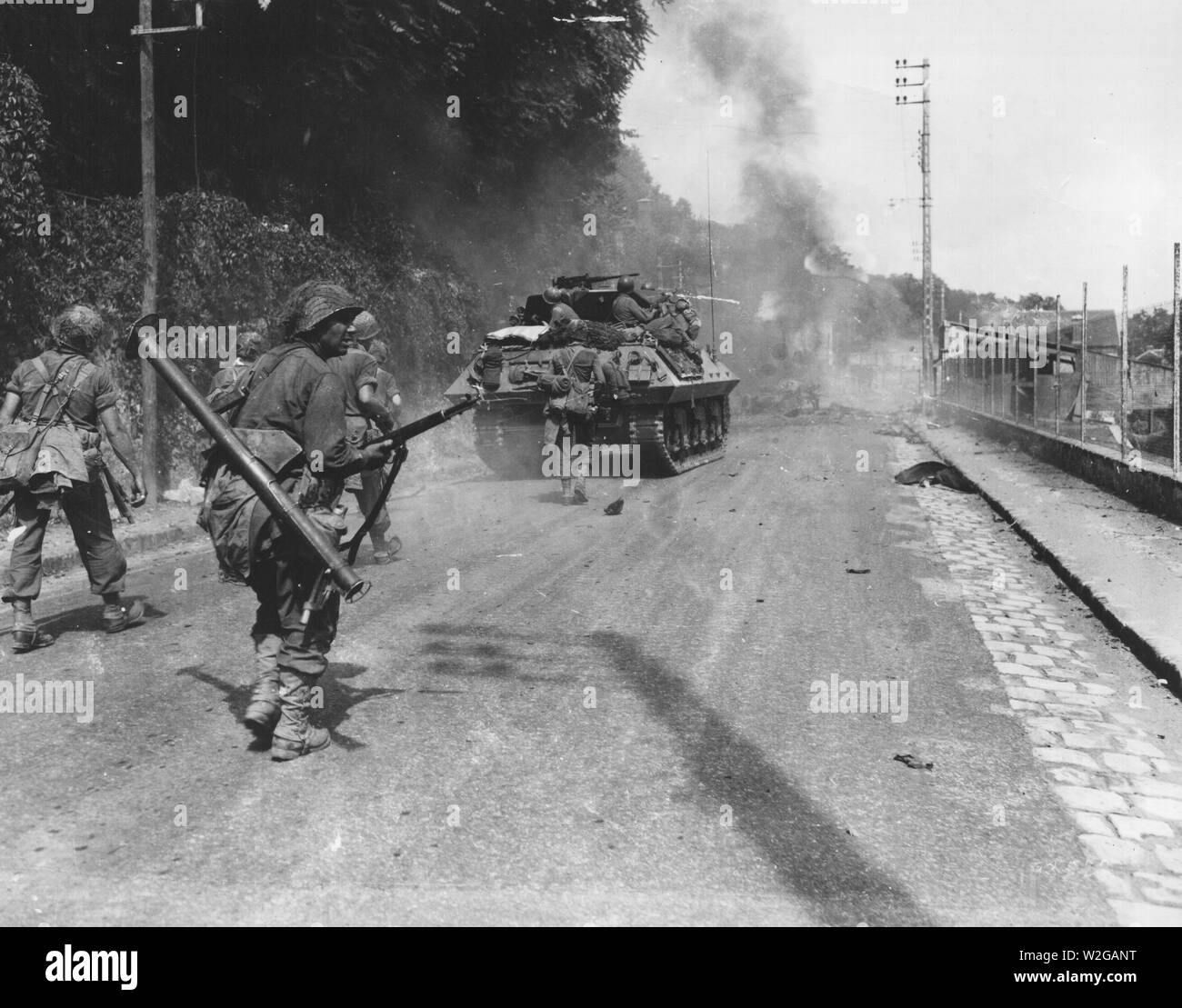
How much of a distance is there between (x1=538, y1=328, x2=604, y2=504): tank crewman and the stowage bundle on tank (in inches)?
Answer: 26.7

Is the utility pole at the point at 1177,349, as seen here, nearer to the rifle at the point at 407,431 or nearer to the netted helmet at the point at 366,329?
the netted helmet at the point at 366,329

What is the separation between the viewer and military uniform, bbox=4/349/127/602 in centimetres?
628

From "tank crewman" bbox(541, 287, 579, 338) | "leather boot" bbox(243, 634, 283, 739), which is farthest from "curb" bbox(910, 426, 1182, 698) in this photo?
"tank crewman" bbox(541, 287, 579, 338)

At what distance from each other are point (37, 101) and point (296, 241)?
4.48 m

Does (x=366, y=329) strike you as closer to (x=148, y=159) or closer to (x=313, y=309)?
(x=148, y=159)

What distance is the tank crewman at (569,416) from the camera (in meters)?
12.5

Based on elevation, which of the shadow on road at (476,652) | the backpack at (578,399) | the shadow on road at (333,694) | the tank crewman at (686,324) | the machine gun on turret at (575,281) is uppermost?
the machine gun on turret at (575,281)

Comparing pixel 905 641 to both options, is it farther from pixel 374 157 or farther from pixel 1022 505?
pixel 374 157

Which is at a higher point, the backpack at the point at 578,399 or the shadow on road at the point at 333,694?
the backpack at the point at 578,399

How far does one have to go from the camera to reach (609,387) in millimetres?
14266

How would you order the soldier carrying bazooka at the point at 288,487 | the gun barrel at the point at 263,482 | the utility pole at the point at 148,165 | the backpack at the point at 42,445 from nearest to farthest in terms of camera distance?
the gun barrel at the point at 263,482 < the soldier carrying bazooka at the point at 288,487 < the backpack at the point at 42,445 < the utility pole at the point at 148,165

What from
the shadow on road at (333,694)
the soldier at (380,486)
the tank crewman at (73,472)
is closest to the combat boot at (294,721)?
the shadow on road at (333,694)

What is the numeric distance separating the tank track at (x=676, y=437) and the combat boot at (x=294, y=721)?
443 inches

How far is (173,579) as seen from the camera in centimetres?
834
